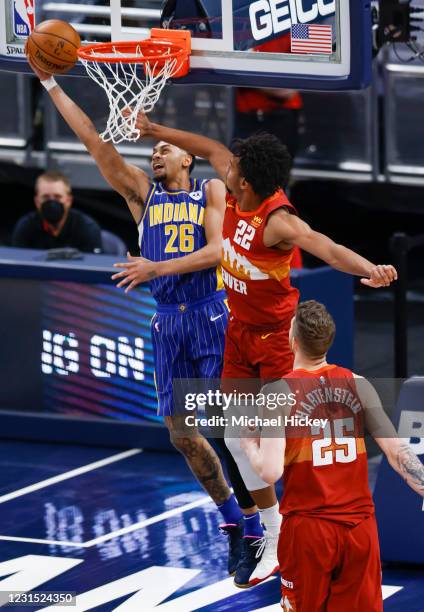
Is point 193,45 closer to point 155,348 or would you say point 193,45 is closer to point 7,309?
point 155,348

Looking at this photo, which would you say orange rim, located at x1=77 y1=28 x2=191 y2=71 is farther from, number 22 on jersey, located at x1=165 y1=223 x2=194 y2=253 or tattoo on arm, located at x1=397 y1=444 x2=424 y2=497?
tattoo on arm, located at x1=397 y1=444 x2=424 y2=497

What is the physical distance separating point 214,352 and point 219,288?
17.1 inches

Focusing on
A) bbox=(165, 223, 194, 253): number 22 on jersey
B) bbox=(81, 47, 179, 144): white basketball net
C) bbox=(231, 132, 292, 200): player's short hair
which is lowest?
bbox=(165, 223, 194, 253): number 22 on jersey

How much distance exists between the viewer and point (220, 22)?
344 inches

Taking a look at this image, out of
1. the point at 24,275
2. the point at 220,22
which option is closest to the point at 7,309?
the point at 24,275

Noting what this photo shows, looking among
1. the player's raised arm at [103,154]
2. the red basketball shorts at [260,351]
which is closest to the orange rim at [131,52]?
the player's raised arm at [103,154]

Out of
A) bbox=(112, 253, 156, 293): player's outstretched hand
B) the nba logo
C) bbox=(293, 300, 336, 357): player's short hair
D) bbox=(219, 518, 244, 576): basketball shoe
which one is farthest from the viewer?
the nba logo

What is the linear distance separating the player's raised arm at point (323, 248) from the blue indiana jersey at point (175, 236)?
4.24ft

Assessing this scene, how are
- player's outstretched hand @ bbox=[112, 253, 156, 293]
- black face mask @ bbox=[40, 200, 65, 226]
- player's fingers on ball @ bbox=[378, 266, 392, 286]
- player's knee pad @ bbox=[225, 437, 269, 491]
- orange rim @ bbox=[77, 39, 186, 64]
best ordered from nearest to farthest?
player's fingers on ball @ bbox=[378, 266, 392, 286] < player's outstretched hand @ bbox=[112, 253, 156, 293] < player's knee pad @ bbox=[225, 437, 269, 491] < orange rim @ bbox=[77, 39, 186, 64] < black face mask @ bbox=[40, 200, 65, 226]

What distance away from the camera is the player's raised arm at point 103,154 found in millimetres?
8219

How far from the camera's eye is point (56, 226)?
40.8 feet

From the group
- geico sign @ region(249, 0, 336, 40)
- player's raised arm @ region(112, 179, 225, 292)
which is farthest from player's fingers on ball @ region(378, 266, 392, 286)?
geico sign @ region(249, 0, 336, 40)

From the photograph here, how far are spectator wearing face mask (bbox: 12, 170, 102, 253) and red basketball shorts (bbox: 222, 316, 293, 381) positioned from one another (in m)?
4.62

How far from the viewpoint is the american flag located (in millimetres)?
8453
